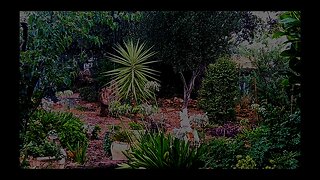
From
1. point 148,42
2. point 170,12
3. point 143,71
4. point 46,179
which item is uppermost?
point 170,12

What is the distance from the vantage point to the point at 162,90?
3637mm

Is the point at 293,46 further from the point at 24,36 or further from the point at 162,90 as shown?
the point at 24,36

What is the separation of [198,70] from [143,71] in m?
0.44

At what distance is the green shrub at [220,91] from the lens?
3.65 meters

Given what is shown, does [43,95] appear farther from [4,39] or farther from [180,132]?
[180,132]

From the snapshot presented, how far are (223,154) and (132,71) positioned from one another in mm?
981

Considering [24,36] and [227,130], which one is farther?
[227,130]

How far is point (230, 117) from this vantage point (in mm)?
3672

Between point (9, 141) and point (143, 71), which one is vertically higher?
point (143, 71)

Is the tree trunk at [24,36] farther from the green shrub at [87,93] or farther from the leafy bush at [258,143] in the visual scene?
the leafy bush at [258,143]

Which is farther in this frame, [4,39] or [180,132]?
[180,132]

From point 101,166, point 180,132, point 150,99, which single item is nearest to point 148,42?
point 150,99

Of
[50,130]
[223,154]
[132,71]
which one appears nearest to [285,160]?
[223,154]

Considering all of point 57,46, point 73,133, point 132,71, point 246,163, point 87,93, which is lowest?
point 246,163
